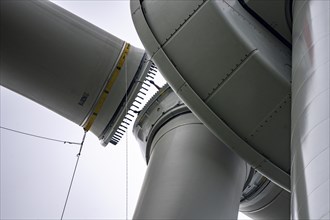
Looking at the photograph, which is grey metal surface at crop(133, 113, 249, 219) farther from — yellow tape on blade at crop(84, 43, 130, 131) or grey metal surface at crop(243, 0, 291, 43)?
grey metal surface at crop(243, 0, 291, 43)

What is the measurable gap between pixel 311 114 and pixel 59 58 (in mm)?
4140

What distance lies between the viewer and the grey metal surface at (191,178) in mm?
5941

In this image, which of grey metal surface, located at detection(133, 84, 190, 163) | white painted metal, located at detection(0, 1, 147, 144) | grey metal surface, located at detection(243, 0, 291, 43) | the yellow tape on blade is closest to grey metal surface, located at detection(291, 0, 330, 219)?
grey metal surface, located at detection(243, 0, 291, 43)

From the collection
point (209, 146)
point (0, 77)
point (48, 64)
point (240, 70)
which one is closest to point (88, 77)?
point (48, 64)

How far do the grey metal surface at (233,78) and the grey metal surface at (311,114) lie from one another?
611 millimetres

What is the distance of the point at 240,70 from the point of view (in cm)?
571

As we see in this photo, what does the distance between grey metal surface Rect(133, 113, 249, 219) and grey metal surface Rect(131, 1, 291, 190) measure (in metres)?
0.51

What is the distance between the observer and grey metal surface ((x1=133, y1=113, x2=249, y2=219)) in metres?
5.94

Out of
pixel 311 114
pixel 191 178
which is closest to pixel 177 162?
pixel 191 178

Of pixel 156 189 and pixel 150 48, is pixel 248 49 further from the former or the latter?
pixel 156 189

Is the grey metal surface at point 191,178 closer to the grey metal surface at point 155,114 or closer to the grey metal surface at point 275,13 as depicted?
the grey metal surface at point 155,114

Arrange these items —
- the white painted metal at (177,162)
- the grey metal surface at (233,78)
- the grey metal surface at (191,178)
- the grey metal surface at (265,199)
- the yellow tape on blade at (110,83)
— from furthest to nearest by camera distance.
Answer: the grey metal surface at (265,199) < the yellow tape on blade at (110,83) < the white painted metal at (177,162) < the grey metal surface at (191,178) < the grey metal surface at (233,78)

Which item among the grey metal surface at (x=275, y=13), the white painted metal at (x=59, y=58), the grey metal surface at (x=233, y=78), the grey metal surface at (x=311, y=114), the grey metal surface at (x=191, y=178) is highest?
the grey metal surface at (x=311, y=114)

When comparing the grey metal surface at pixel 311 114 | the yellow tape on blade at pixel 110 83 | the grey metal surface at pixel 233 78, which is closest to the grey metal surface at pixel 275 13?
the grey metal surface at pixel 233 78
